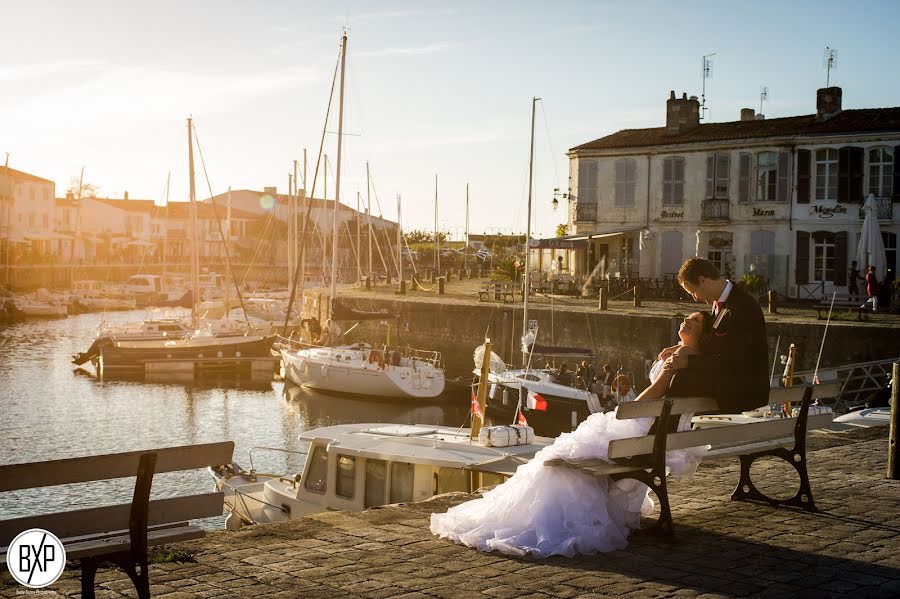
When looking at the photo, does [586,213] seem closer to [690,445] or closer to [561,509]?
[690,445]

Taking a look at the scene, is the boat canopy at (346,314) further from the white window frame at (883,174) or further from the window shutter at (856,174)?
the white window frame at (883,174)

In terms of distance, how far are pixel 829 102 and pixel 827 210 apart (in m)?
5.19

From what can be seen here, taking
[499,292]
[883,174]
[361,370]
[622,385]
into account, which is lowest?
[361,370]

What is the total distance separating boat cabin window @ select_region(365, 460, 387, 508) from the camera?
14094 mm

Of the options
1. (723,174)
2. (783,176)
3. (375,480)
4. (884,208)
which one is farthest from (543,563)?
(723,174)

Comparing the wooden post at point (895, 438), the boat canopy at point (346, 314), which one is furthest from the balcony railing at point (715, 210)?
the wooden post at point (895, 438)

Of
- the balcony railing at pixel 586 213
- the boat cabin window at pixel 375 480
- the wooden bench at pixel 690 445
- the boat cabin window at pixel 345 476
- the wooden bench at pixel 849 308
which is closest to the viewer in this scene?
the wooden bench at pixel 690 445

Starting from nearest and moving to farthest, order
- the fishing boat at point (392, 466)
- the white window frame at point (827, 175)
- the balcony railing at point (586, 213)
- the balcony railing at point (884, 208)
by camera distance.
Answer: the fishing boat at point (392, 466) < the balcony railing at point (884, 208) < the white window frame at point (827, 175) < the balcony railing at point (586, 213)

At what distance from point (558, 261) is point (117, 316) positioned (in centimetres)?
4089

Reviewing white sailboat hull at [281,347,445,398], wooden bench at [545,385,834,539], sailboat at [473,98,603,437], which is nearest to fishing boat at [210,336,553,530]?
wooden bench at [545,385,834,539]

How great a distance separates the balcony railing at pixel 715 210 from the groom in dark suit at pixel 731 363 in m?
38.8

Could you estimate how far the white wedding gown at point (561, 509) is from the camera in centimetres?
687

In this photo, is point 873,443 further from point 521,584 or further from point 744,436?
point 521,584

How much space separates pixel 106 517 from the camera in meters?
5.54
